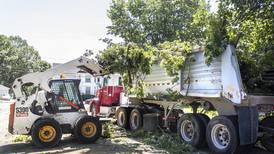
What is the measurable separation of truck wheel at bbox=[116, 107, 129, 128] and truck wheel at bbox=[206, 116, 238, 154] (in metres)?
6.03

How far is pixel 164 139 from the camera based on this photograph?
11.3 meters

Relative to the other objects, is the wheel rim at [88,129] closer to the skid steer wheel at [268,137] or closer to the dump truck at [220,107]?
the dump truck at [220,107]

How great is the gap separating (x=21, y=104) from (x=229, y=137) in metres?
6.05

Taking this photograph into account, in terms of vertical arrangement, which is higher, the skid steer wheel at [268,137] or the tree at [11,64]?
the tree at [11,64]

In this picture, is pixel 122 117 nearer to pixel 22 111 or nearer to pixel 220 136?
pixel 22 111

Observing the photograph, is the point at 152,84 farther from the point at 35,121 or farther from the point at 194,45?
the point at 35,121

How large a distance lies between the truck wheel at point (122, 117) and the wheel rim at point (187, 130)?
14.9 ft

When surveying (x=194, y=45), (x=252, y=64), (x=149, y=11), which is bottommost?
(x=252, y=64)

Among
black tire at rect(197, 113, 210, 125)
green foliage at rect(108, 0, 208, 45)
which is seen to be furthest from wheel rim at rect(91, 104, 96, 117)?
green foliage at rect(108, 0, 208, 45)

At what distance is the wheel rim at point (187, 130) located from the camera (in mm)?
10969

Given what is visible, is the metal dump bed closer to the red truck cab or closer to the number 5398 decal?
the number 5398 decal

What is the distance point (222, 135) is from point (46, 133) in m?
5.08

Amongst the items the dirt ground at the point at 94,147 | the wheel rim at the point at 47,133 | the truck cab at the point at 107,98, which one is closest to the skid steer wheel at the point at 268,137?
the dirt ground at the point at 94,147

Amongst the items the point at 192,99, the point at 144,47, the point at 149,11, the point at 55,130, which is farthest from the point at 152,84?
the point at 149,11
